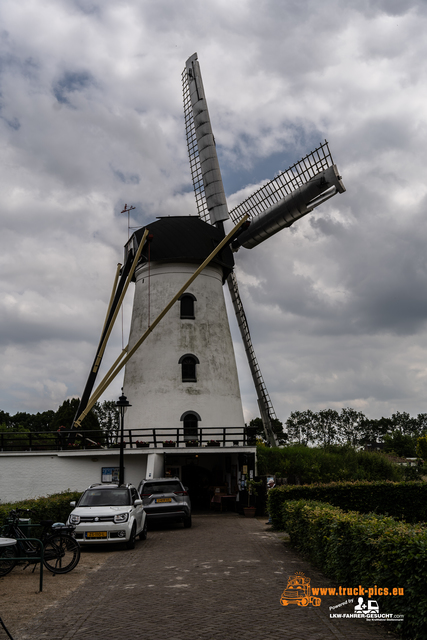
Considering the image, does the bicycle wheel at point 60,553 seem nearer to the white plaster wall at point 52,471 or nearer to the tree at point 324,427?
the white plaster wall at point 52,471

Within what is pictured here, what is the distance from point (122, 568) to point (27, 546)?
76.0 inches

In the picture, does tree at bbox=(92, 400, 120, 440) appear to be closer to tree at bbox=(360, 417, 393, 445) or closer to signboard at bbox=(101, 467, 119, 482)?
tree at bbox=(360, 417, 393, 445)

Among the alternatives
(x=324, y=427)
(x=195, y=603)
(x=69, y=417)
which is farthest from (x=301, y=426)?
(x=195, y=603)

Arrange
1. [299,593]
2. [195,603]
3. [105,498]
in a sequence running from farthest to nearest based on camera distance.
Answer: [105,498] → [299,593] → [195,603]

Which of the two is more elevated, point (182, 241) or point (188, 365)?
point (182, 241)

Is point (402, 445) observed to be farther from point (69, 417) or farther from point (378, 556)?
point (378, 556)

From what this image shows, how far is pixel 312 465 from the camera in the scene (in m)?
26.0

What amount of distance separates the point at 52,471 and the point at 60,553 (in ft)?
43.8

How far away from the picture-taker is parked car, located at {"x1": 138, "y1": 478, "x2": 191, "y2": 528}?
1727 centimetres

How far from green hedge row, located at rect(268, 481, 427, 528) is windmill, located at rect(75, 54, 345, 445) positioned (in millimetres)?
6807

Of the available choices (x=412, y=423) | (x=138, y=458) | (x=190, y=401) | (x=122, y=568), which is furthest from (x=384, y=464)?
(x=412, y=423)

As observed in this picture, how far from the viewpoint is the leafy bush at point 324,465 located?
84.7 ft

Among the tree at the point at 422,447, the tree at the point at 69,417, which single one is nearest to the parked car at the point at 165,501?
the tree at the point at 422,447

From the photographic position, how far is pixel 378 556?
23.3 ft
